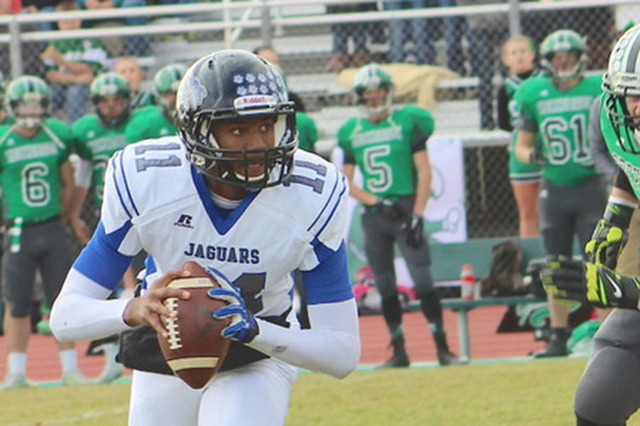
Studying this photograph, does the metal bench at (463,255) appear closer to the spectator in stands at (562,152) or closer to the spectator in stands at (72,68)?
the spectator in stands at (562,152)

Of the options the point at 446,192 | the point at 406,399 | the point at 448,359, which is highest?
the point at 446,192

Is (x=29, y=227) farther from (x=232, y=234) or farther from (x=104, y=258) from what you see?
(x=232, y=234)

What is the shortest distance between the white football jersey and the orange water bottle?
557 cm

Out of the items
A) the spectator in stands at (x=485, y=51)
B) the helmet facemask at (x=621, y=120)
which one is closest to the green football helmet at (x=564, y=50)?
the spectator in stands at (x=485, y=51)

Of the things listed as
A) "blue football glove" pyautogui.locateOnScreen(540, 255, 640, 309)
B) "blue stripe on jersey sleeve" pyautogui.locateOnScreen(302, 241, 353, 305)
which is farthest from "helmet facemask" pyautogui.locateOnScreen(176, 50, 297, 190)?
"blue football glove" pyautogui.locateOnScreen(540, 255, 640, 309)

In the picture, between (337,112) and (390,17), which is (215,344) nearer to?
(390,17)

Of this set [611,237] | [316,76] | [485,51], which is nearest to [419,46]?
[485,51]

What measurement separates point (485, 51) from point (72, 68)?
3.32 meters

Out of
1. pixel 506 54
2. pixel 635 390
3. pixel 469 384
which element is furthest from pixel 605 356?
pixel 506 54

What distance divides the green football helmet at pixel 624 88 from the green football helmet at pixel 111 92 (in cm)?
524

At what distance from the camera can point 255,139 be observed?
3719 mm

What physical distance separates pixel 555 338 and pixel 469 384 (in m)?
1.09

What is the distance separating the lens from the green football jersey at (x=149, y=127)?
869 cm

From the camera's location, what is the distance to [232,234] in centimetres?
376
